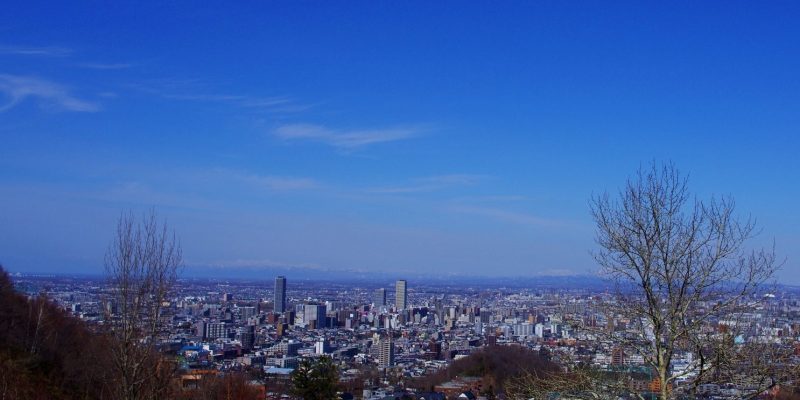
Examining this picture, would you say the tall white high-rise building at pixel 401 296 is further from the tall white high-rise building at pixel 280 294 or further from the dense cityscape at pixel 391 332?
the tall white high-rise building at pixel 280 294

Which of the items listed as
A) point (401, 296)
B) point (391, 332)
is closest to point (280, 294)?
point (401, 296)

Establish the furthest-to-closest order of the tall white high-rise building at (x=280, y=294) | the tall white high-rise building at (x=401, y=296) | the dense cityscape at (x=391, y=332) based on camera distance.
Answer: the tall white high-rise building at (x=401, y=296)
the tall white high-rise building at (x=280, y=294)
the dense cityscape at (x=391, y=332)

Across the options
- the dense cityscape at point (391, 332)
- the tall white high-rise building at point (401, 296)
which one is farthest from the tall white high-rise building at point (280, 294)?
the tall white high-rise building at point (401, 296)

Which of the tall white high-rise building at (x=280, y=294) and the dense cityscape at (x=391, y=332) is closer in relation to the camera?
the dense cityscape at (x=391, y=332)

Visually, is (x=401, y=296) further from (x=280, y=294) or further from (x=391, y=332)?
(x=391, y=332)

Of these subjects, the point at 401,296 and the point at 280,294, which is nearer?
the point at 280,294

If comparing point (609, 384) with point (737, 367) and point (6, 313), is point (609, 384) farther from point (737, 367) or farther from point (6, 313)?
point (6, 313)

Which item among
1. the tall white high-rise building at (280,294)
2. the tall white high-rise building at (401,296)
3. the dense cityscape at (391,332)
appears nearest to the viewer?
the dense cityscape at (391,332)

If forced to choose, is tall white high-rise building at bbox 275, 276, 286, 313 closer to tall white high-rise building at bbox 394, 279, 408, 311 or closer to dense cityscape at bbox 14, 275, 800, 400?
dense cityscape at bbox 14, 275, 800, 400
